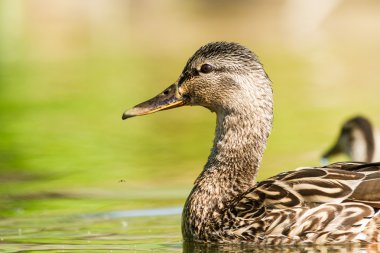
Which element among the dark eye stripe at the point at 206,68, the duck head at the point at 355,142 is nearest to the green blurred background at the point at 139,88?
the duck head at the point at 355,142

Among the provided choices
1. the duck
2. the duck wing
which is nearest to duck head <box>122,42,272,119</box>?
the duck wing

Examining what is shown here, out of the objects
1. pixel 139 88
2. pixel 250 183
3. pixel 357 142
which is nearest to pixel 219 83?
pixel 250 183

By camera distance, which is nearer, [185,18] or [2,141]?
[2,141]

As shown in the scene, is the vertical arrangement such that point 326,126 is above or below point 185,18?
below

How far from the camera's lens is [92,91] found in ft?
70.9

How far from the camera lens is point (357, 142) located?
1427cm

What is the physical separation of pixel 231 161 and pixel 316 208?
51.1 inches

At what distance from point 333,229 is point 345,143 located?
5.68 m

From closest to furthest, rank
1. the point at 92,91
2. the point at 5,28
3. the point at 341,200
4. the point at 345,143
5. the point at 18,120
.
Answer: the point at 341,200 → the point at 345,143 → the point at 18,120 → the point at 92,91 → the point at 5,28

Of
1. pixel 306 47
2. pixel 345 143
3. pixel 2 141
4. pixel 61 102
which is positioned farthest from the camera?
pixel 306 47

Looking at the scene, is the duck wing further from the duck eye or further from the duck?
the duck

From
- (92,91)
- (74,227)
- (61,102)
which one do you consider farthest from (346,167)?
(92,91)

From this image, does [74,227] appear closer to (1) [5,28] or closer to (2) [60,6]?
(1) [5,28]

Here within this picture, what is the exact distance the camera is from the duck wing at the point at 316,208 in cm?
877
